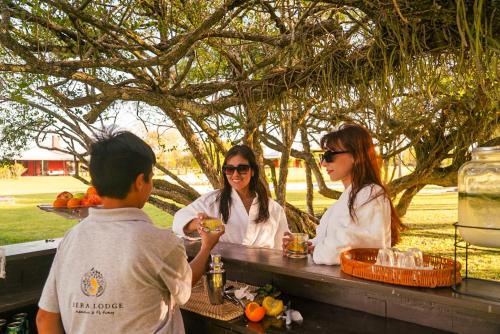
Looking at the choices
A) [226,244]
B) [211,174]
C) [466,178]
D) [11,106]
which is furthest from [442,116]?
[11,106]

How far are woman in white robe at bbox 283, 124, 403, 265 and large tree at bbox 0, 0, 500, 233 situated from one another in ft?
1.21

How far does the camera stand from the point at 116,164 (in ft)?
5.15

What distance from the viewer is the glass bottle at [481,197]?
1.51m

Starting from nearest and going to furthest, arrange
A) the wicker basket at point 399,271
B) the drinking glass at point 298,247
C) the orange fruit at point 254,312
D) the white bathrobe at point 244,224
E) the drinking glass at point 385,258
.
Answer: the wicker basket at point 399,271 → the drinking glass at point 385,258 → the orange fruit at point 254,312 → the drinking glass at point 298,247 → the white bathrobe at point 244,224

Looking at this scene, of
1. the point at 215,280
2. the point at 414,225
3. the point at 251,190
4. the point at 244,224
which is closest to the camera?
the point at 215,280

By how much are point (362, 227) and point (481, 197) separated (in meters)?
0.83

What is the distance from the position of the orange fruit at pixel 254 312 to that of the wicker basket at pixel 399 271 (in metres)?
0.52

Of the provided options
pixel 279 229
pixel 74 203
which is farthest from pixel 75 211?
pixel 279 229

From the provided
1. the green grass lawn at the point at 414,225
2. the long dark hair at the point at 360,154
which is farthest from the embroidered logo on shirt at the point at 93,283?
the green grass lawn at the point at 414,225

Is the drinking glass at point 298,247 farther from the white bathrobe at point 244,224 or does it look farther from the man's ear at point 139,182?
the man's ear at point 139,182

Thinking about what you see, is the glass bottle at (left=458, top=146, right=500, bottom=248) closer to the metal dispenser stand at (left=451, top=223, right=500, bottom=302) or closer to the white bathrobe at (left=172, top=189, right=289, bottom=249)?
the metal dispenser stand at (left=451, top=223, right=500, bottom=302)

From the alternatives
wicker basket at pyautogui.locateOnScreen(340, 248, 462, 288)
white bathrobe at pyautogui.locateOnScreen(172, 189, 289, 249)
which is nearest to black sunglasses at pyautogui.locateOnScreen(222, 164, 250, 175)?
white bathrobe at pyautogui.locateOnScreen(172, 189, 289, 249)

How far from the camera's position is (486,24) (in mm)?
1723

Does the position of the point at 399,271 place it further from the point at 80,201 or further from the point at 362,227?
the point at 80,201
